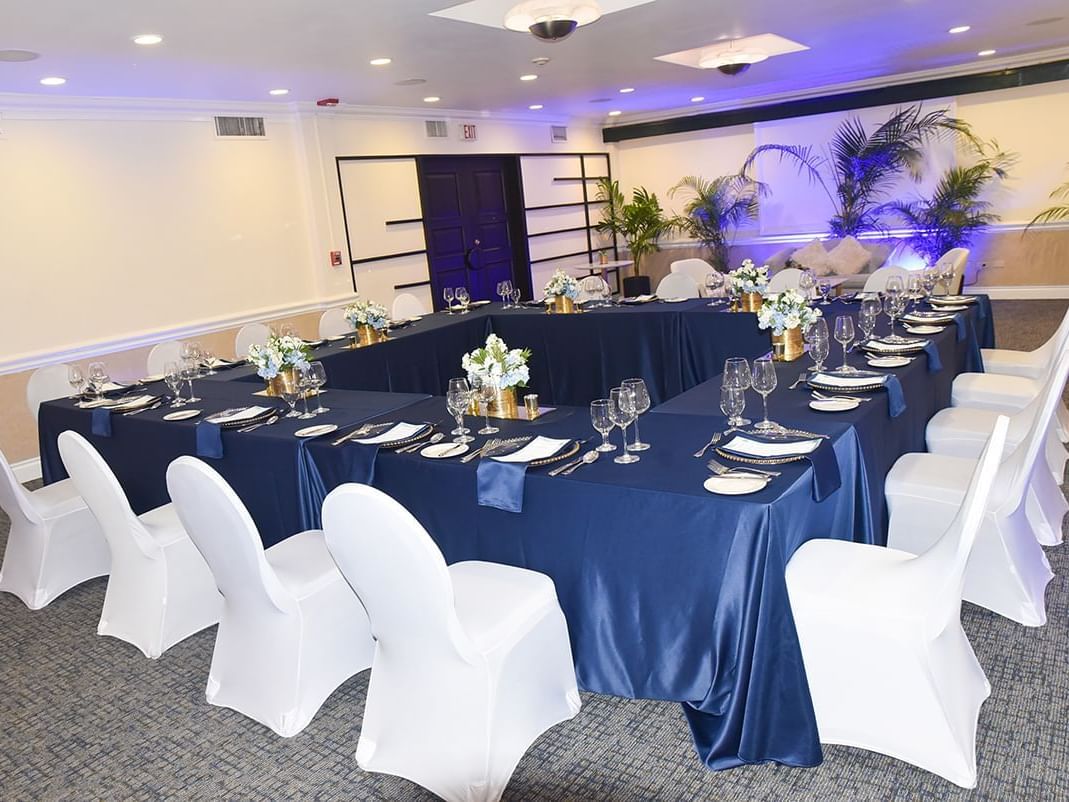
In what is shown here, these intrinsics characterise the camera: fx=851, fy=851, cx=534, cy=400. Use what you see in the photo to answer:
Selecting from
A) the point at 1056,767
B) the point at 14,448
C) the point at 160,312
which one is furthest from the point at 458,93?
the point at 1056,767

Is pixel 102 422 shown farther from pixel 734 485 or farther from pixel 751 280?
pixel 751 280

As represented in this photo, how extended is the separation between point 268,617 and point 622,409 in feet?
4.23

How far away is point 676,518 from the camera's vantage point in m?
2.34

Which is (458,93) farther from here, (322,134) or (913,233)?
(913,233)

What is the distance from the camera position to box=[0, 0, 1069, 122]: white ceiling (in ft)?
14.4

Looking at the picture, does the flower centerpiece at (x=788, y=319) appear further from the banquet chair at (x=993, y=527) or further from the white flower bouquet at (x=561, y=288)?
the white flower bouquet at (x=561, y=288)

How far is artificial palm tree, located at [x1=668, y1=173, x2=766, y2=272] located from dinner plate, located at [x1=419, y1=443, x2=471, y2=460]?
30.2 ft

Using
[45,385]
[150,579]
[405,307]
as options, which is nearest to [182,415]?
[150,579]

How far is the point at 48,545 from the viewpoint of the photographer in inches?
150

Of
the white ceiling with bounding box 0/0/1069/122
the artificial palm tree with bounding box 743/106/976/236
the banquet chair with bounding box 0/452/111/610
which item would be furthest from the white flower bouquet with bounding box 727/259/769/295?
the artificial palm tree with bounding box 743/106/976/236

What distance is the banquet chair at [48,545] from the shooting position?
12.5 ft

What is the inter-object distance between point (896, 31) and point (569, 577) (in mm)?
6354

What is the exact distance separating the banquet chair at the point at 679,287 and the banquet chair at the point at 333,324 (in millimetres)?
2447

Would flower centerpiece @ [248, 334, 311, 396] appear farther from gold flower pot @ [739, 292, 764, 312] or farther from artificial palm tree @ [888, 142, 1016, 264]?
artificial palm tree @ [888, 142, 1016, 264]
